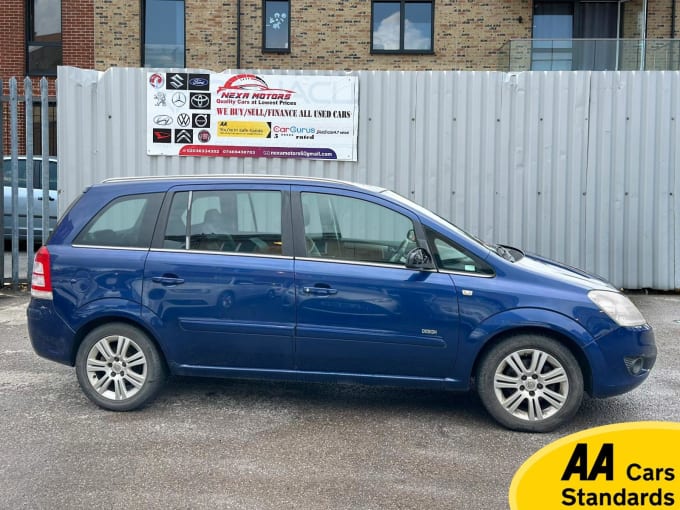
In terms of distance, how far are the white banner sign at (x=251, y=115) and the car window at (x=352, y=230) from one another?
4516 mm

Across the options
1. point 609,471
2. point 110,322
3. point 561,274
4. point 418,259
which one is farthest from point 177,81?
point 609,471

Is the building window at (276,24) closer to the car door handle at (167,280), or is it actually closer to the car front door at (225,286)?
the car front door at (225,286)

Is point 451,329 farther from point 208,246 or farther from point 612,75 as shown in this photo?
point 612,75

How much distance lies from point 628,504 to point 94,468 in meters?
3.51

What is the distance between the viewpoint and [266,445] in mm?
4766

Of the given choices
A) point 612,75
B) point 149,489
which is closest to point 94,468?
point 149,489

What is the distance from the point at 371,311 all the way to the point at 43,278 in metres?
2.34

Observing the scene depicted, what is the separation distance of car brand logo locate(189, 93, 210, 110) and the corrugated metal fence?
642 mm

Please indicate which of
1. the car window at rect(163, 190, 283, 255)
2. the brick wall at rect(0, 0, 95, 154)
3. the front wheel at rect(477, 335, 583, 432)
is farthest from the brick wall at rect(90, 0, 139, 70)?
the front wheel at rect(477, 335, 583, 432)

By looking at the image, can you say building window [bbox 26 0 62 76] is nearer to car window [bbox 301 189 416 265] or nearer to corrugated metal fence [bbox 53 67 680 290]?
corrugated metal fence [bbox 53 67 680 290]

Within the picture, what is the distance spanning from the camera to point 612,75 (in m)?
9.85

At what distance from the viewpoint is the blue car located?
5.02 m

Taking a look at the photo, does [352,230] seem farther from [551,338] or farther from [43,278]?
[43,278]

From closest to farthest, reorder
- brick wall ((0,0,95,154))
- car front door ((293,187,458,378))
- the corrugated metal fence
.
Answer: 1. car front door ((293,187,458,378))
2. the corrugated metal fence
3. brick wall ((0,0,95,154))
